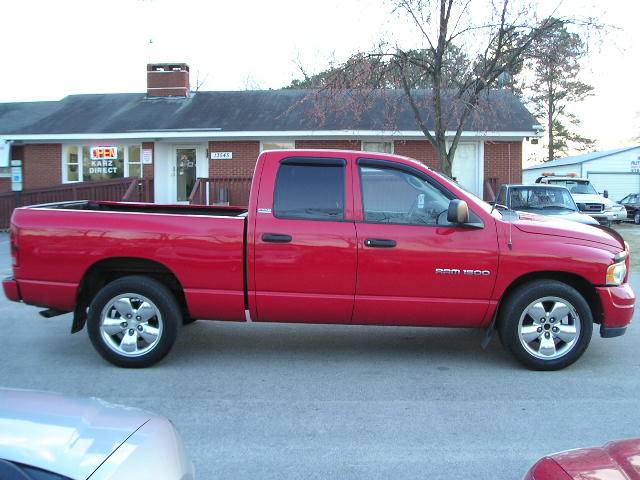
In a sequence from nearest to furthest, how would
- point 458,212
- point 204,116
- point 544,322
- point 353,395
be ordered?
1. point 353,395
2. point 458,212
3. point 544,322
4. point 204,116

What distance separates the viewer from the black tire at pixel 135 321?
5531 mm

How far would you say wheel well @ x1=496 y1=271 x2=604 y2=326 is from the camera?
5.51 m

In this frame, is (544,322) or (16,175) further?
(16,175)

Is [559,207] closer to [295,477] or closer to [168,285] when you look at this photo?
[168,285]

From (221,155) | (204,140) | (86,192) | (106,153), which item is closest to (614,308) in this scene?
(221,155)

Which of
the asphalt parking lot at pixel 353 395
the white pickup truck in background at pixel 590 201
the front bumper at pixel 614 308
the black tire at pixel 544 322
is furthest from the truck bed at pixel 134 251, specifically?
the white pickup truck in background at pixel 590 201

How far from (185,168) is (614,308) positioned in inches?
666

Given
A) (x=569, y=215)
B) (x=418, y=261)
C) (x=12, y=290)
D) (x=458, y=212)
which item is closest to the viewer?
(x=458, y=212)

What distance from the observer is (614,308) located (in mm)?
5414

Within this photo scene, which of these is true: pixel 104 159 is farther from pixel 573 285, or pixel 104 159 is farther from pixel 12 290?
pixel 573 285

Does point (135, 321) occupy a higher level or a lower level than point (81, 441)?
lower

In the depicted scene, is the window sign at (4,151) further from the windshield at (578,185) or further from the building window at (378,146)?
the windshield at (578,185)

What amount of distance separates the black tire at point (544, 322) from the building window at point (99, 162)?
672 inches

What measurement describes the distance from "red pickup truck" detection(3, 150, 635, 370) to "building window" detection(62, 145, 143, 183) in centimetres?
1536
